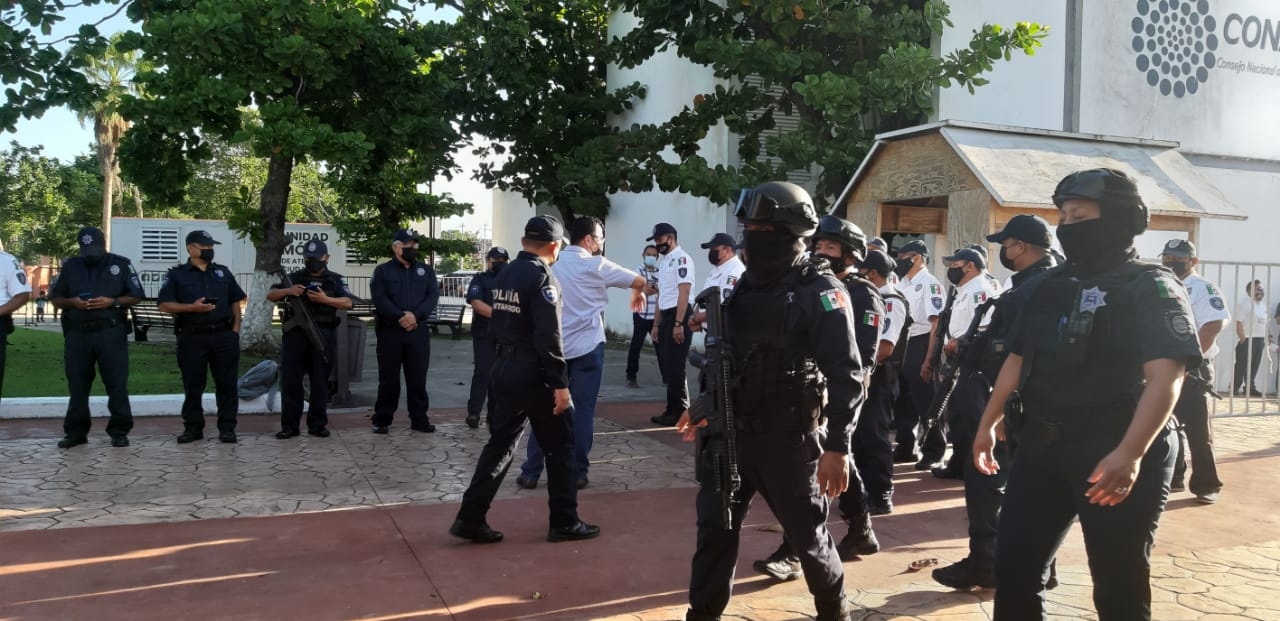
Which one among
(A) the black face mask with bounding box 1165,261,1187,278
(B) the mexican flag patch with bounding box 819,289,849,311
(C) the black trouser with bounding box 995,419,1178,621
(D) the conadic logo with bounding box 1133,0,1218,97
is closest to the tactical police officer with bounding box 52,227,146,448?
(B) the mexican flag patch with bounding box 819,289,849,311

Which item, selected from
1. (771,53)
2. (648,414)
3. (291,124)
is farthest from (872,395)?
(291,124)

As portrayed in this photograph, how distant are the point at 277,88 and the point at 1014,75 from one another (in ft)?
33.0

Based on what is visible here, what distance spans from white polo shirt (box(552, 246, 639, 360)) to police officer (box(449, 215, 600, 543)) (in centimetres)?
81

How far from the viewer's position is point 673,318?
9.45 m

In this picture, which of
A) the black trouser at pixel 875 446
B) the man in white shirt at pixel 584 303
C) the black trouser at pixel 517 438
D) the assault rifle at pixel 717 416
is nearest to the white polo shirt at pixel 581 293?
the man in white shirt at pixel 584 303

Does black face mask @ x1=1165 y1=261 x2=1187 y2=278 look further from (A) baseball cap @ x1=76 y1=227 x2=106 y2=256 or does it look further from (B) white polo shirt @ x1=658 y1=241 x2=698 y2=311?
(A) baseball cap @ x1=76 y1=227 x2=106 y2=256

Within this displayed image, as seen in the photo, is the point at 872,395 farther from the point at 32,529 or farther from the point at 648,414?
the point at 32,529

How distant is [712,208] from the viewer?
1642 cm

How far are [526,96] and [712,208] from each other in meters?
3.99

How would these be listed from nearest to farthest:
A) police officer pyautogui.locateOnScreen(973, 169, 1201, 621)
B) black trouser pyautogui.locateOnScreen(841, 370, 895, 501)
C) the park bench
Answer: police officer pyautogui.locateOnScreen(973, 169, 1201, 621), black trouser pyautogui.locateOnScreen(841, 370, 895, 501), the park bench

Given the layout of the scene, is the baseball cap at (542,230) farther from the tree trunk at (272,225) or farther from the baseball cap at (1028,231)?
the tree trunk at (272,225)

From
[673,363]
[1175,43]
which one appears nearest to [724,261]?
[673,363]

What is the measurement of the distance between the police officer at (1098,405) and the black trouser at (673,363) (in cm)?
549

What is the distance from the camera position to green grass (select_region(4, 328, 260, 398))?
1080 centimetres
